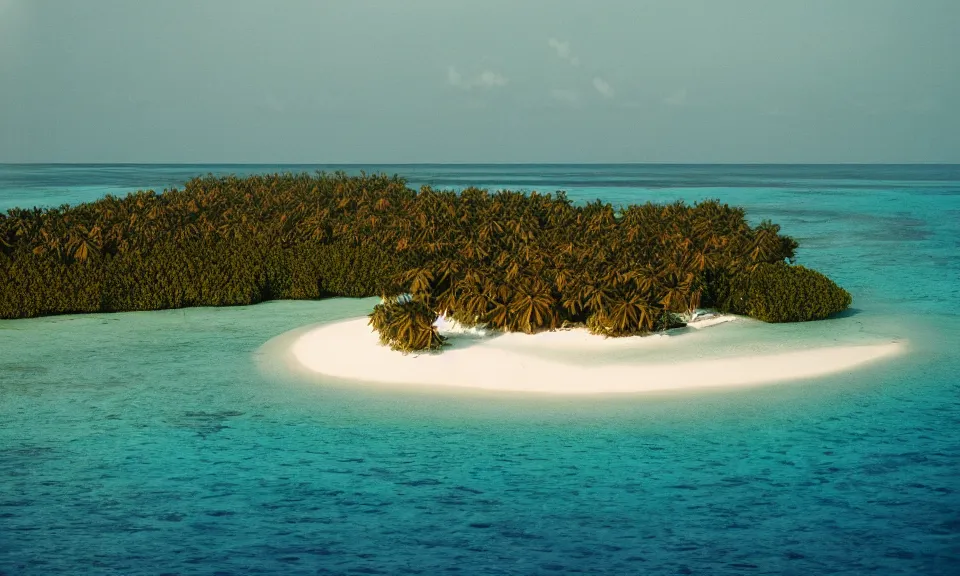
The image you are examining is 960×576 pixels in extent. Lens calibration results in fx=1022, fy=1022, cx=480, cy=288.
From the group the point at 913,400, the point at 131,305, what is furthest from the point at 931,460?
the point at 131,305

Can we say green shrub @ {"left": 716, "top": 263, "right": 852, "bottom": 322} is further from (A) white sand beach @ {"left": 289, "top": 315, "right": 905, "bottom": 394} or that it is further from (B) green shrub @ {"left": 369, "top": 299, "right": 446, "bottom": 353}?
(B) green shrub @ {"left": 369, "top": 299, "right": 446, "bottom": 353}

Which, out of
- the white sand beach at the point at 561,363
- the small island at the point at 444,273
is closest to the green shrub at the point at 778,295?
the small island at the point at 444,273

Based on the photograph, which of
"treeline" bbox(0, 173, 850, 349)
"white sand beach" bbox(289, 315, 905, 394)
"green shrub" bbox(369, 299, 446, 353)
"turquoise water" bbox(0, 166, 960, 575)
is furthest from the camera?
"treeline" bbox(0, 173, 850, 349)

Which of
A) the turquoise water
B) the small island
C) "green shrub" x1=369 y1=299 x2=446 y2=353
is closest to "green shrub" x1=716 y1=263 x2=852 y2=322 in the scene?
the small island

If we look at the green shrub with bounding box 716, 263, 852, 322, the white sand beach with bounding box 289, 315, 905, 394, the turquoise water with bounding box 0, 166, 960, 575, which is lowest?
the turquoise water with bounding box 0, 166, 960, 575

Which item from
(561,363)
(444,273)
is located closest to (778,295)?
(561,363)

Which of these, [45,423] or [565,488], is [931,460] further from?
[45,423]
